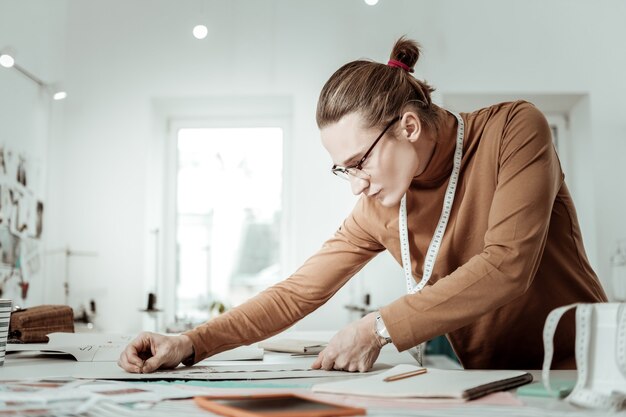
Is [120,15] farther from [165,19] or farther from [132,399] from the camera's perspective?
[132,399]

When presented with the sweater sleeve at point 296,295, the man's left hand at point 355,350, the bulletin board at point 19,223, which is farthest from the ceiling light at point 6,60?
the man's left hand at point 355,350

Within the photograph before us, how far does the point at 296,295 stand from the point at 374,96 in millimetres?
472

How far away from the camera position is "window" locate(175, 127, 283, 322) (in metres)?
4.05

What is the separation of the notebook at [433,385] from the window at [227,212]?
3055 millimetres

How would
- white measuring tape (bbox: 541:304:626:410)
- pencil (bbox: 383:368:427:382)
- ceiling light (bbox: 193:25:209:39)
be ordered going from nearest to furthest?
white measuring tape (bbox: 541:304:626:410) < pencil (bbox: 383:368:427:382) < ceiling light (bbox: 193:25:209:39)

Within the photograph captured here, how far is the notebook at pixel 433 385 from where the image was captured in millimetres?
854

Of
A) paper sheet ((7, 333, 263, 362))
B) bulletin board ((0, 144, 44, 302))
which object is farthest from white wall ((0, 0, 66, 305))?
paper sheet ((7, 333, 263, 362))

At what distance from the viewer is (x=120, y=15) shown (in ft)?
12.7

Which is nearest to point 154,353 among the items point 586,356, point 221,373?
point 221,373

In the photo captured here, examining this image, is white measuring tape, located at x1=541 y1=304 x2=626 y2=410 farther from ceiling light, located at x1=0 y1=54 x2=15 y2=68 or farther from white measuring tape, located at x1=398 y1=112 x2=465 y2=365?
ceiling light, located at x1=0 y1=54 x2=15 y2=68

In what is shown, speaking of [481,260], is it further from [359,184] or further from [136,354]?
[136,354]

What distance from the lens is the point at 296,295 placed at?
4.90 feet

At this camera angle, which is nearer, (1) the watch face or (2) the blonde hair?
(1) the watch face

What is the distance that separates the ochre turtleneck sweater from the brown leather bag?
517 millimetres
